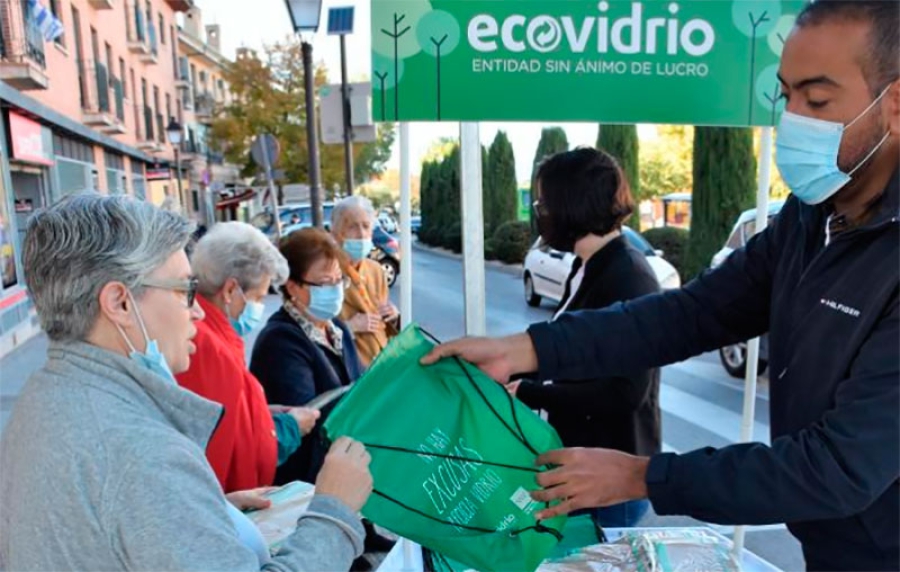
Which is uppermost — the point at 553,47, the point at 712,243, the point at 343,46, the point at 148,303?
the point at 343,46

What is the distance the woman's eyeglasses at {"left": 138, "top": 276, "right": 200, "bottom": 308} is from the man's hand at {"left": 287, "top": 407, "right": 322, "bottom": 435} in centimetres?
128

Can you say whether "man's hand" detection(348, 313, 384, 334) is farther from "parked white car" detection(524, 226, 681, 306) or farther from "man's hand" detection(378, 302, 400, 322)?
"parked white car" detection(524, 226, 681, 306)

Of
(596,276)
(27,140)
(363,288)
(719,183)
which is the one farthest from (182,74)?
(596,276)

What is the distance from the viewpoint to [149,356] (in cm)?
130

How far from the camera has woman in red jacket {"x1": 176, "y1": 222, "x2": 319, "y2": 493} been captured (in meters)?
2.27

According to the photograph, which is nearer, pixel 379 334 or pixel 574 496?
pixel 574 496

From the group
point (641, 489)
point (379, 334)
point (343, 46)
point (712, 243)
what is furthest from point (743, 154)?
point (641, 489)

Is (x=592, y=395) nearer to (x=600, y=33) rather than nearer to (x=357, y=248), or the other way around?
(x=600, y=33)

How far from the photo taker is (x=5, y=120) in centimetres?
1029

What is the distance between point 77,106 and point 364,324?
13719 mm

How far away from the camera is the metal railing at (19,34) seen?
949cm

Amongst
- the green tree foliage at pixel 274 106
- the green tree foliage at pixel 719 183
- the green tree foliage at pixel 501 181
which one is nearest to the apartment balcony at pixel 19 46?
the green tree foliage at pixel 719 183

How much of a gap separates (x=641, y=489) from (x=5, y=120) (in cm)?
1180

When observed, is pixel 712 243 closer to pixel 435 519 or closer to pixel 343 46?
pixel 343 46
